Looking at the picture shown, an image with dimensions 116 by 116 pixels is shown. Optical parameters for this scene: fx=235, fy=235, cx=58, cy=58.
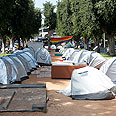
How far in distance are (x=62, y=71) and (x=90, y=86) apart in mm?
4672

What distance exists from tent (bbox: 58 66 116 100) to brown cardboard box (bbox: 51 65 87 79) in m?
3.91

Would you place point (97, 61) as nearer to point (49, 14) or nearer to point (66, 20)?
point (66, 20)

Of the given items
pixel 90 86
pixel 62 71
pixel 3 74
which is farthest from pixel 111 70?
pixel 3 74

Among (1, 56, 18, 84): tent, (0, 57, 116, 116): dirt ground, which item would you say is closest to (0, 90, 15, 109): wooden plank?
(0, 57, 116, 116): dirt ground

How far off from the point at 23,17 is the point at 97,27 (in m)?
10.7

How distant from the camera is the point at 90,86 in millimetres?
8523

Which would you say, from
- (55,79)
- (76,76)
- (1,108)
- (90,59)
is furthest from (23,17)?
(1,108)

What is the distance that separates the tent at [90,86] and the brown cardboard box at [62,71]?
391 centimetres

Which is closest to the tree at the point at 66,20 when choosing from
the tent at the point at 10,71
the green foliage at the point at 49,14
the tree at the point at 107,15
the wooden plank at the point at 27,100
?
the green foliage at the point at 49,14

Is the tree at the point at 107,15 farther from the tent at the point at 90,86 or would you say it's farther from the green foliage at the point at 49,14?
the green foliage at the point at 49,14

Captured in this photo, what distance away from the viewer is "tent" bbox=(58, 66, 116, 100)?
835 centimetres

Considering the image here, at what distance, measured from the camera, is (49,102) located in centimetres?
812

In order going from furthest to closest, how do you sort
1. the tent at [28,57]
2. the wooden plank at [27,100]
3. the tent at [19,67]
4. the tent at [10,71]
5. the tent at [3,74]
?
1. the tent at [28,57]
2. the tent at [19,67]
3. the tent at [10,71]
4. the tent at [3,74]
5. the wooden plank at [27,100]

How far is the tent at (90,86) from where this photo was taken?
329 inches
